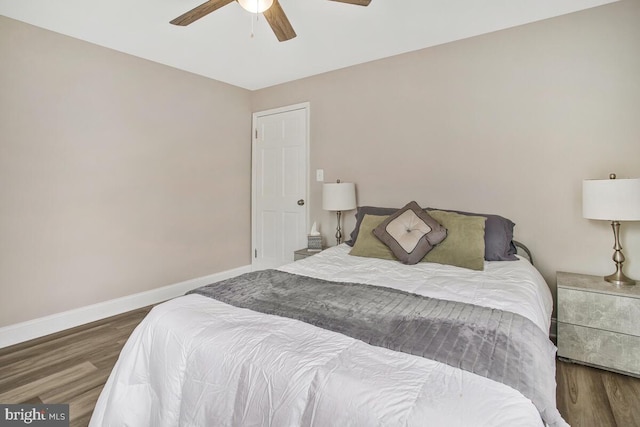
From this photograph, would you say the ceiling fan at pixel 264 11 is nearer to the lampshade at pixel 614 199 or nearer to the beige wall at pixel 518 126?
the beige wall at pixel 518 126

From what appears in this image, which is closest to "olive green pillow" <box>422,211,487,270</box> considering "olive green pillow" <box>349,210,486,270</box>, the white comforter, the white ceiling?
"olive green pillow" <box>349,210,486,270</box>

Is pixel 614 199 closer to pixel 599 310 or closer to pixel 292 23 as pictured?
pixel 599 310

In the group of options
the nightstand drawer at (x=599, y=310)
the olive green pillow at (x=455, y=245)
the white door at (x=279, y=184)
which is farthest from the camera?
the white door at (x=279, y=184)

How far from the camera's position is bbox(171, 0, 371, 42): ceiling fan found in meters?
1.75

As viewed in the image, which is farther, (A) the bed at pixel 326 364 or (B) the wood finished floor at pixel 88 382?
(B) the wood finished floor at pixel 88 382

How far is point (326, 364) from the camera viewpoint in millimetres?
946

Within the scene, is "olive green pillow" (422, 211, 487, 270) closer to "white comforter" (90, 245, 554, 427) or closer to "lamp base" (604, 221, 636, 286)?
"white comforter" (90, 245, 554, 427)

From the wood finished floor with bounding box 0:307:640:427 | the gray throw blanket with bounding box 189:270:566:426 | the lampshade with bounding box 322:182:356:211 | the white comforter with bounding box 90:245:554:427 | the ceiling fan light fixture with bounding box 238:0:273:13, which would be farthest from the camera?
the lampshade with bounding box 322:182:356:211

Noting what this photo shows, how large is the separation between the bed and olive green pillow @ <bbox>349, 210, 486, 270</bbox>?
37 cm

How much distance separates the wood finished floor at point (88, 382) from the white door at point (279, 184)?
184 centimetres

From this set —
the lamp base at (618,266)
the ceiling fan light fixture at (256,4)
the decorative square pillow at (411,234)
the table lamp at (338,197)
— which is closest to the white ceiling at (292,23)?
the ceiling fan light fixture at (256,4)

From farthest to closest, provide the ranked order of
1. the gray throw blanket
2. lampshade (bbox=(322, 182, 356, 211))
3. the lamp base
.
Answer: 1. lampshade (bbox=(322, 182, 356, 211))
2. the lamp base
3. the gray throw blanket

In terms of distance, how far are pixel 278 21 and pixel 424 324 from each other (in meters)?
1.83

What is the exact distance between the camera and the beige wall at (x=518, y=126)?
2174 millimetres
